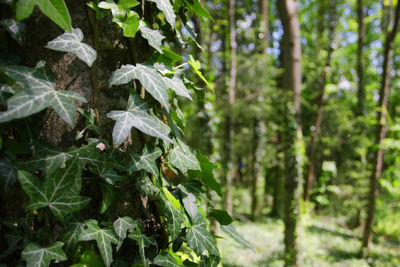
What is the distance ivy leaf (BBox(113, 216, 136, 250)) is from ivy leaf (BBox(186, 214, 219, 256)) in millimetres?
191

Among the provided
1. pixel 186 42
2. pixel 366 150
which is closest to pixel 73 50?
pixel 186 42

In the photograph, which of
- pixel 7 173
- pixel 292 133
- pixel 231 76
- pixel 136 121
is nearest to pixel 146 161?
pixel 136 121

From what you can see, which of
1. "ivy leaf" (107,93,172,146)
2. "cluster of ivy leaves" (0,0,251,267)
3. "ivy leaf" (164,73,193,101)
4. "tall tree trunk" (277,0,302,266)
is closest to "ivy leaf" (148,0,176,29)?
"cluster of ivy leaves" (0,0,251,267)

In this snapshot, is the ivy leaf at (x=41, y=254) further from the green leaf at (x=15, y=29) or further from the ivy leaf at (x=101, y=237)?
the green leaf at (x=15, y=29)

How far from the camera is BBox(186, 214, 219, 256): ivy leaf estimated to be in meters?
0.95

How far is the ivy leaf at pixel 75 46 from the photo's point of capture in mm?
746

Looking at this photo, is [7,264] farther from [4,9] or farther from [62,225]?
[4,9]

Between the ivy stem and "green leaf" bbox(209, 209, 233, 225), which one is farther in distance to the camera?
"green leaf" bbox(209, 209, 233, 225)

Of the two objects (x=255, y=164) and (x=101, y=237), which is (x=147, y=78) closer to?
(x=101, y=237)

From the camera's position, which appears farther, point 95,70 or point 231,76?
point 231,76

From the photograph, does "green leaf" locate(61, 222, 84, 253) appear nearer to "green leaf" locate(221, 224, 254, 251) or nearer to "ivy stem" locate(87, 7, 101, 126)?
"ivy stem" locate(87, 7, 101, 126)

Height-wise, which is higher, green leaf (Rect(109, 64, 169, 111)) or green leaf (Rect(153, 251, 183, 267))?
green leaf (Rect(109, 64, 169, 111))

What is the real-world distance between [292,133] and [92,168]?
4.05 metres

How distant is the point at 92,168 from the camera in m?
0.81
